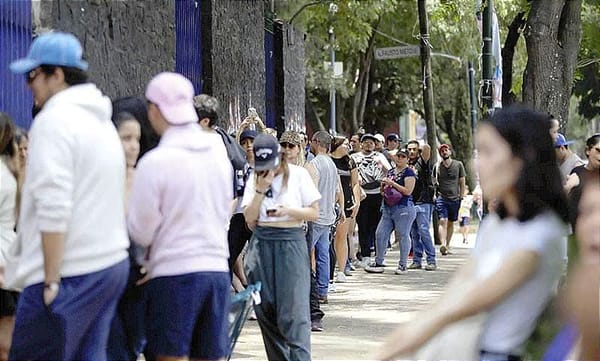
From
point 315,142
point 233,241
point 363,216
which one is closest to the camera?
point 233,241

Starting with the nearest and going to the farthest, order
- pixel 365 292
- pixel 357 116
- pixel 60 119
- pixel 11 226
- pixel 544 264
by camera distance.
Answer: pixel 544 264, pixel 60 119, pixel 11 226, pixel 365 292, pixel 357 116

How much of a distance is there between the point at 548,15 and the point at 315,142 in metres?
3.06

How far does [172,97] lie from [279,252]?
7.83ft

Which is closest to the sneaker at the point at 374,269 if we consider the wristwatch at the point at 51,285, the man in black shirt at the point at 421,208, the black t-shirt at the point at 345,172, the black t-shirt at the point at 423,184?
the man in black shirt at the point at 421,208

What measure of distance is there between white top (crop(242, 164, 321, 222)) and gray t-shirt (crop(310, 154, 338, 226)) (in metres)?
4.51

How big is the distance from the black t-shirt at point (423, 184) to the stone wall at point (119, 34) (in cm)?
659

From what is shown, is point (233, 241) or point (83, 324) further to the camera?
point (233, 241)

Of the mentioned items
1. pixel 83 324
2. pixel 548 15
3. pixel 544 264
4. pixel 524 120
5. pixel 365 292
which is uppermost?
pixel 548 15

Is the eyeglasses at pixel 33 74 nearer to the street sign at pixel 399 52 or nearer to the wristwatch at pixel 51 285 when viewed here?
the wristwatch at pixel 51 285

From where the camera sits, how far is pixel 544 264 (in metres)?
4.39

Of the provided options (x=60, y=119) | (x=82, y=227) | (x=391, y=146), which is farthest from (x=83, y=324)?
(x=391, y=146)

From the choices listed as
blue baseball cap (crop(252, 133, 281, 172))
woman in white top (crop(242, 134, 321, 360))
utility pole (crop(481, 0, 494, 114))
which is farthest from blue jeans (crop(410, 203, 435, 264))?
blue baseball cap (crop(252, 133, 281, 172))

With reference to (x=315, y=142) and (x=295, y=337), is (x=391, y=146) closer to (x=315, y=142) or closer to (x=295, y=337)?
(x=315, y=142)

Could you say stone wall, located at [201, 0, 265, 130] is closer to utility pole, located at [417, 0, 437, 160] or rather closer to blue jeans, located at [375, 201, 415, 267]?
blue jeans, located at [375, 201, 415, 267]
